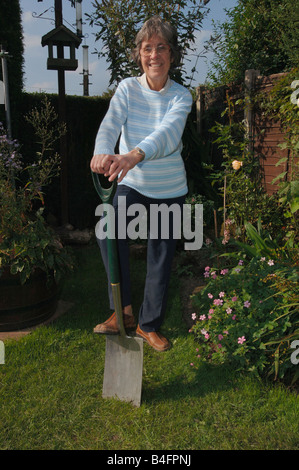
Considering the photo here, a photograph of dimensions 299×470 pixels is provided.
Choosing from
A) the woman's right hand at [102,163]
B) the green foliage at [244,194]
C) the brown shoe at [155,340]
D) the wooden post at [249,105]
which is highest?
the wooden post at [249,105]

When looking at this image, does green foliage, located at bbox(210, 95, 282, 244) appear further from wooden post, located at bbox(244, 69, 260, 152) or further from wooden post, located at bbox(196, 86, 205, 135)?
wooden post, located at bbox(196, 86, 205, 135)

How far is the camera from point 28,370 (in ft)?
8.86

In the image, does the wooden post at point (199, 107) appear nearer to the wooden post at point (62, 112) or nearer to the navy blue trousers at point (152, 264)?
the wooden post at point (62, 112)

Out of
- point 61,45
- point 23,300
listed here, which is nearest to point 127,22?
point 61,45

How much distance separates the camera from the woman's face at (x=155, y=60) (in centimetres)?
256

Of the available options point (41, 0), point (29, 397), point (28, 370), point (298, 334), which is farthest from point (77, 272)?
point (41, 0)

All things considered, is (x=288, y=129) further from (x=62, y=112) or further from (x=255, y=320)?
(x=62, y=112)

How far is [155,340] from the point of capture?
2.90 m

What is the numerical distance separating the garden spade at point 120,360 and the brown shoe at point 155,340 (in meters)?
0.45

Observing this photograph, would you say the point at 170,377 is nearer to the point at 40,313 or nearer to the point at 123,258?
the point at 123,258

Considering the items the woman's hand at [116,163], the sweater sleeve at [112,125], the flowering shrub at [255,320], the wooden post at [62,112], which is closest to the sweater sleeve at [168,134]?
the woman's hand at [116,163]
